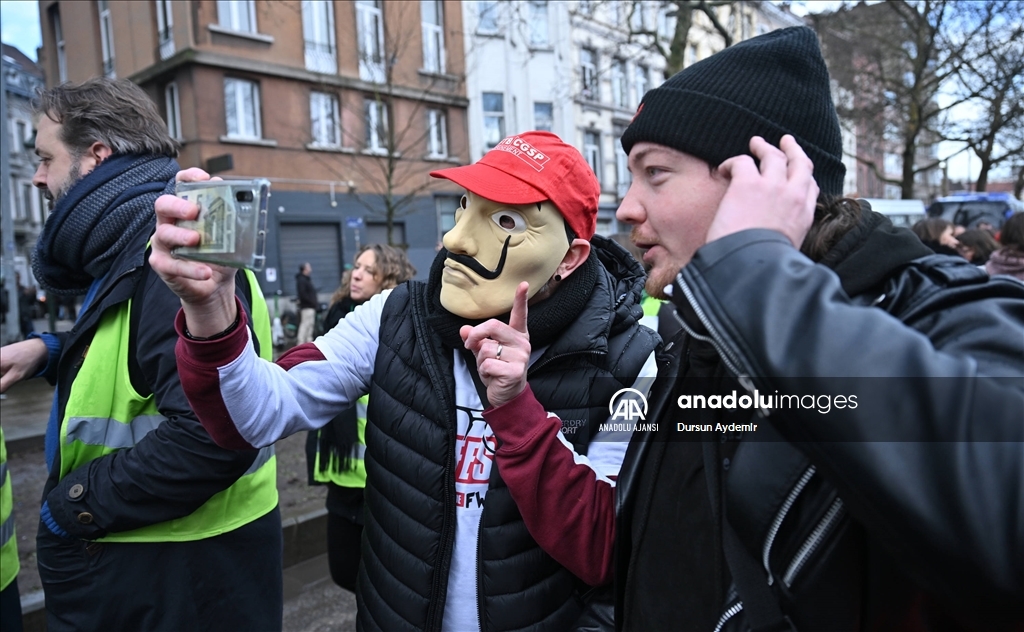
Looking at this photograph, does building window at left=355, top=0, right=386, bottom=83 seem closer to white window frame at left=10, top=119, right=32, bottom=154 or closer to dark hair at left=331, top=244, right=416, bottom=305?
dark hair at left=331, top=244, right=416, bottom=305

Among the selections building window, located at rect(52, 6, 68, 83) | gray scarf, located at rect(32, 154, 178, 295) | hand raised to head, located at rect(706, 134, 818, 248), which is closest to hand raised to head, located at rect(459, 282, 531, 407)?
hand raised to head, located at rect(706, 134, 818, 248)

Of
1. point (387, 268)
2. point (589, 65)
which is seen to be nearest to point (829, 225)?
point (387, 268)

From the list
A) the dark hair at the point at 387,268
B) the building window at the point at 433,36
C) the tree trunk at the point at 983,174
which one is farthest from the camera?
the building window at the point at 433,36

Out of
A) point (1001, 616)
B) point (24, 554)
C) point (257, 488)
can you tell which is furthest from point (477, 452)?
point (24, 554)

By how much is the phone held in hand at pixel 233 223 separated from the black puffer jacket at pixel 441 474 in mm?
602

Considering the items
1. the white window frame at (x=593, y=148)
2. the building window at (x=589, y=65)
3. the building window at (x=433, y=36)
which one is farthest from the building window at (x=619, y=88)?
the building window at (x=433, y=36)

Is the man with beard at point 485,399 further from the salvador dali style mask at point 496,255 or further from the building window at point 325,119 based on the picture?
the building window at point 325,119

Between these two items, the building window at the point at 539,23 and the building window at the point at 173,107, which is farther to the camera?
the building window at the point at 539,23

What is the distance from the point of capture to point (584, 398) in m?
1.58

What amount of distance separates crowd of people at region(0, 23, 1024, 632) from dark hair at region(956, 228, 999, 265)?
203 inches

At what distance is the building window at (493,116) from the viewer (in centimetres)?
2133

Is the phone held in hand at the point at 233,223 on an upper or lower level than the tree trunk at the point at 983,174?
lower

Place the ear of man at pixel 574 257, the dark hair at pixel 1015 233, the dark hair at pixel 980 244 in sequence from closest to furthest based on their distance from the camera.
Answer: the ear of man at pixel 574 257, the dark hair at pixel 1015 233, the dark hair at pixel 980 244

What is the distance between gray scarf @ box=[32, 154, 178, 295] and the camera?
186cm
